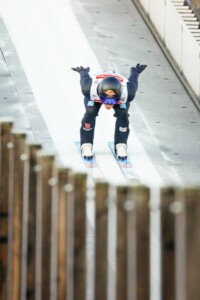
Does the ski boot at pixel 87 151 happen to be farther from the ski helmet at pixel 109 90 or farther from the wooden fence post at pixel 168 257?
the wooden fence post at pixel 168 257

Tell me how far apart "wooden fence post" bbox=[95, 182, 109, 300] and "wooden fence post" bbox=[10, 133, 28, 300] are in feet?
3.15

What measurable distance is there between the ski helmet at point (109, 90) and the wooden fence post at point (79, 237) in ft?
36.5

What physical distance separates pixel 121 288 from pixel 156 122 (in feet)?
48.3

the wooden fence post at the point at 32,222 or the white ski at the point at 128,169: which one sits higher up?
the white ski at the point at 128,169

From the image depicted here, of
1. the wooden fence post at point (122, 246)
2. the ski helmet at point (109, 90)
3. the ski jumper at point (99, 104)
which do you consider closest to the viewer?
the wooden fence post at point (122, 246)

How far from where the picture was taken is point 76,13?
90.3ft

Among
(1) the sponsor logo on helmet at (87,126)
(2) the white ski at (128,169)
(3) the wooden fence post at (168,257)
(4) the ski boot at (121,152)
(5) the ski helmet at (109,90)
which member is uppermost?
(5) the ski helmet at (109,90)

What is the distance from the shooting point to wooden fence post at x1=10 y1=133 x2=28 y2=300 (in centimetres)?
935

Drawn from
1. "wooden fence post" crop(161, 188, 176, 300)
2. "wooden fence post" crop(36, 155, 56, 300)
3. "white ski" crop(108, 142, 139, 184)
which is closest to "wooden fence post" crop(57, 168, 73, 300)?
"wooden fence post" crop(36, 155, 56, 300)

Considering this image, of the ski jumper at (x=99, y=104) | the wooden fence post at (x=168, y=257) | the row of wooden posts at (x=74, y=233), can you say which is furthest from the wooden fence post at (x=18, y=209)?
the ski jumper at (x=99, y=104)

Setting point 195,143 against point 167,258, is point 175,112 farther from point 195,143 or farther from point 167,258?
point 167,258

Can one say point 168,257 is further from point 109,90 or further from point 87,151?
point 87,151

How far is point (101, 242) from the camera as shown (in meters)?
8.49

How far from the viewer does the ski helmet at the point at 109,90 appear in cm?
1983
